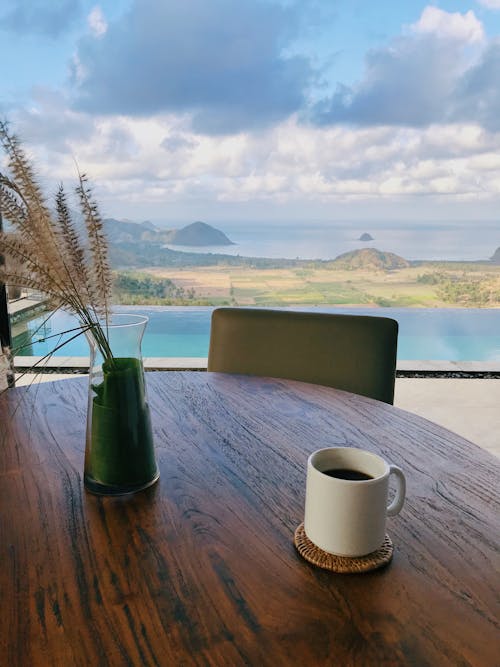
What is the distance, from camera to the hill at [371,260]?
4539 millimetres

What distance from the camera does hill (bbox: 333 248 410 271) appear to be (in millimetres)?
4539

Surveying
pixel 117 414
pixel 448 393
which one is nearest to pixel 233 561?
pixel 117 414

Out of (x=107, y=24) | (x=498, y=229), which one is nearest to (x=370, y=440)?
(x=107, y=24)

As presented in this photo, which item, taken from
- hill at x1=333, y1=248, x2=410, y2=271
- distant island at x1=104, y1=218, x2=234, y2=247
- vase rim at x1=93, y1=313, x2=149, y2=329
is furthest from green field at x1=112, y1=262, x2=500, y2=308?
vase rim at x1=93, y1=313, x2=149, y2=329

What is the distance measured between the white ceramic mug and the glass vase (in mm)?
238

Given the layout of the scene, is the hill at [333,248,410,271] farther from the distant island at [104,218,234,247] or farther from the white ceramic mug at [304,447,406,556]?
the white ceramic mug at [304,447,406,556]

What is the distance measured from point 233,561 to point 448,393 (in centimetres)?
274

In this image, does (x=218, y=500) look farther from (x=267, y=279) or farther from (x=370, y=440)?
(x=267, y=279)

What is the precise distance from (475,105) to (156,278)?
8.71 ft

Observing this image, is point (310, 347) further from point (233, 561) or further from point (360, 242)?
point (360, 242)

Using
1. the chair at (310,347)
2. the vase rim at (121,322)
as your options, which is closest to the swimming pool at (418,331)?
the chair at (310,347)

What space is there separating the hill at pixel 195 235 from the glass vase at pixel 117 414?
12.5 ft

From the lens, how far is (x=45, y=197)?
25.0 inches

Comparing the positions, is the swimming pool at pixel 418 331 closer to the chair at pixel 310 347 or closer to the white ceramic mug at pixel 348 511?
the chair at pixel 310 347
